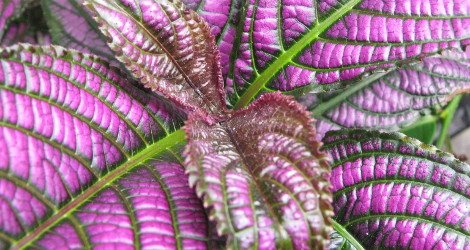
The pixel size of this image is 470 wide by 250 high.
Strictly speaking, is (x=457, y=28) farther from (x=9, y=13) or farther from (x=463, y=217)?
(x=9, y=13)

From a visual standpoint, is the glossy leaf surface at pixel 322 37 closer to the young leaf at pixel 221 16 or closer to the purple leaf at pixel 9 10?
the young leaf at pixel 221 16

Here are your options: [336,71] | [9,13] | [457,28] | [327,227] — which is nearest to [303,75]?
[336,71]

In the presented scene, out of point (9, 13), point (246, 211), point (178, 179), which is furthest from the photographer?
point (9, 13)

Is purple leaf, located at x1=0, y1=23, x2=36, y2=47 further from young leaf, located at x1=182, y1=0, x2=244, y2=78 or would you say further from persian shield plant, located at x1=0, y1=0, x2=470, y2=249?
young leaf, located at x1=182, y1=0, x2=244, y2=78

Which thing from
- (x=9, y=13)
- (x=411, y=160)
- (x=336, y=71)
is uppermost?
(x=9, y=13)

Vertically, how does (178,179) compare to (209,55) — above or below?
below

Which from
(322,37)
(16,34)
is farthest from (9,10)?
(322,37)

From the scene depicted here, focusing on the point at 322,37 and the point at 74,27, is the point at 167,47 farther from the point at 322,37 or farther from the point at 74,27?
the point at 74,27
